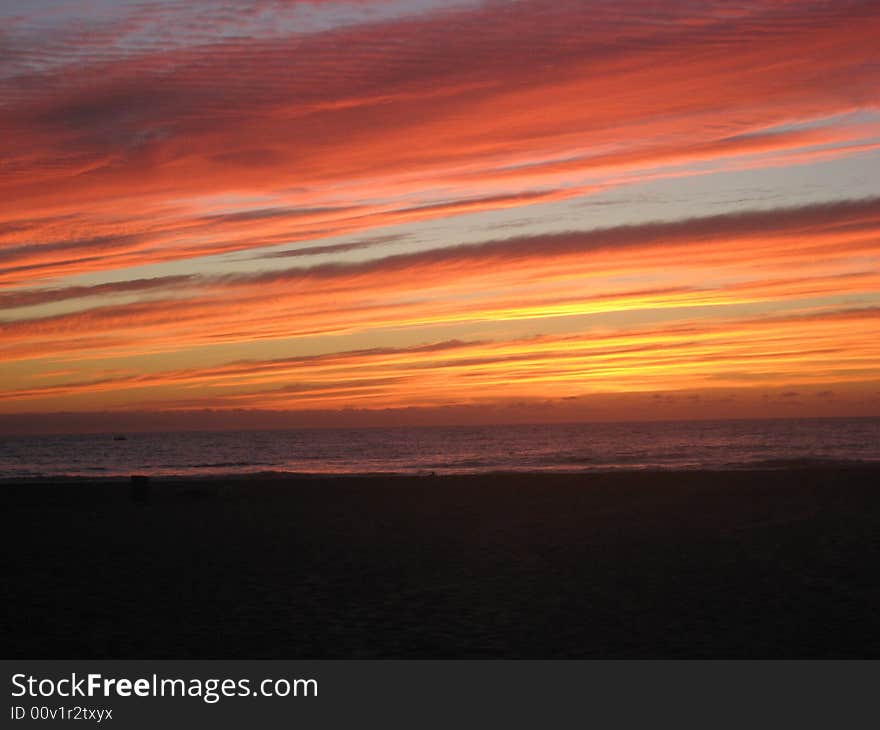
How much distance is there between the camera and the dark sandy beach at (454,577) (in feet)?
34.7

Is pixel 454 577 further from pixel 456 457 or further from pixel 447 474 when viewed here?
pixel 456 457

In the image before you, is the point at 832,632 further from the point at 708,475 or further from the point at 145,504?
the point at 708,475

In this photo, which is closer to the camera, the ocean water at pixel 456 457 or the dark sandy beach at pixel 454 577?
the dark sandy beach at pixel 454 577

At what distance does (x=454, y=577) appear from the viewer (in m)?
14.5

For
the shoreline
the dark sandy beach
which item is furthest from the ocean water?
the dark sandy beach

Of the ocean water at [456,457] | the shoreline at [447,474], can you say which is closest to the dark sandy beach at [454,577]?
the shoreline at [447,474]

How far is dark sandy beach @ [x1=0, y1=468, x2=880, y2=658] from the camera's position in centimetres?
1058

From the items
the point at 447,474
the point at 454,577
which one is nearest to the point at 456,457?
the point at 447,474

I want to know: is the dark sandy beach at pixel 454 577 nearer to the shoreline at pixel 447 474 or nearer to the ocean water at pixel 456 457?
the shoreline at pixel 447 474

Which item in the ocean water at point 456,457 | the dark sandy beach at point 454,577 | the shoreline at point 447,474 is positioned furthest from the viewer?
the ocean water at point 456,457

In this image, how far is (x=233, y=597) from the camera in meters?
13.3

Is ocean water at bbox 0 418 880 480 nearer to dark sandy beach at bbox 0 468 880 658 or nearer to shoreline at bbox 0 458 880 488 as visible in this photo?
shoreline at bbox 0 458 880 488

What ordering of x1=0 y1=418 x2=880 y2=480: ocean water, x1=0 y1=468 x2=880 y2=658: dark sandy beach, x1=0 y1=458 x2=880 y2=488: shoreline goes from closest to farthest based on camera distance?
1. x1=0 y1=468 x2=880 y2=658: dark sandy beach
2. x1=0 y1=458 x2=880 y2=488: shoreline
3. x1=0 y1=418 x2=880 y2=480: ocean water
